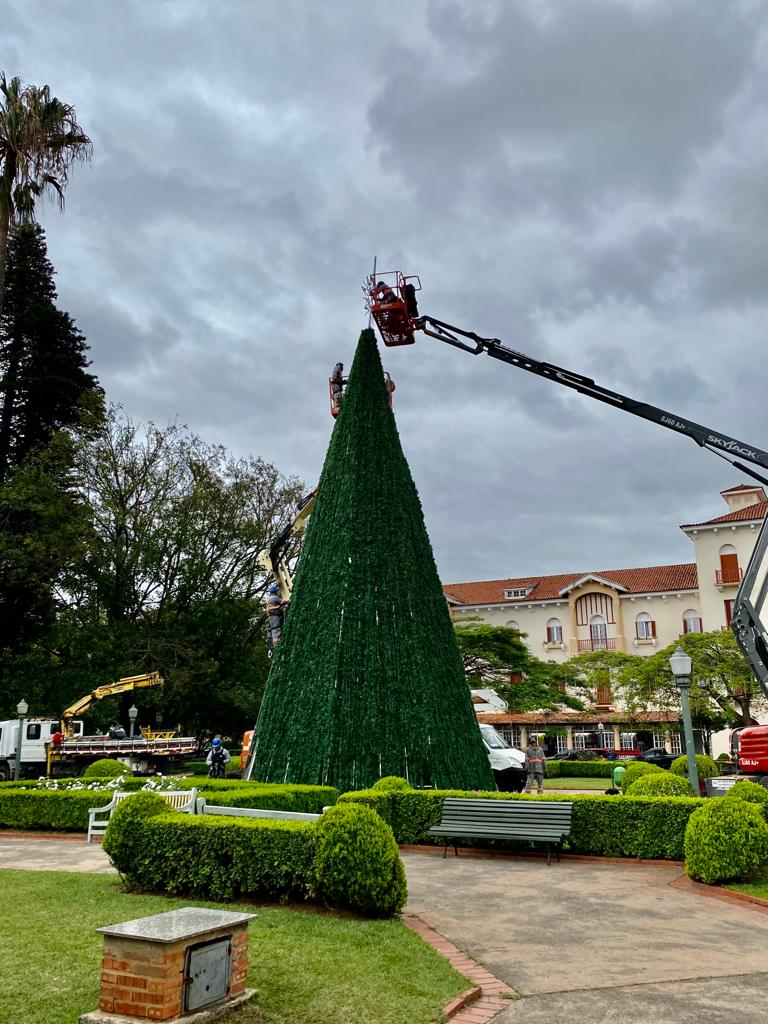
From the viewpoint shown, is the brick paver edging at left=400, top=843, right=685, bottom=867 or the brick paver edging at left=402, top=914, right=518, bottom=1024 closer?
the brick paver edging at left=402, top=914, right=518, bottom=1024

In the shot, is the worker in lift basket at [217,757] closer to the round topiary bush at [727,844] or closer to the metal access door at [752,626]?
the metal access door at [752,626]

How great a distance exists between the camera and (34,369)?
3681 cm

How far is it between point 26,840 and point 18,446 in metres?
25.2

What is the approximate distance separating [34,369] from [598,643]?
37.4 metres

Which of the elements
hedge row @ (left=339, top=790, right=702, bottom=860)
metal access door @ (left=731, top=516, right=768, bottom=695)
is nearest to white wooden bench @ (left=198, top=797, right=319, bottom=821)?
hedge row @ (left=339, top=790, right=702, bottom=860)

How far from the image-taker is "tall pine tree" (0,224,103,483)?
35.8 meters

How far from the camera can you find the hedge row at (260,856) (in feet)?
25.3

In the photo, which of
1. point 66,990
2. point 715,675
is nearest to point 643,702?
point 715,675

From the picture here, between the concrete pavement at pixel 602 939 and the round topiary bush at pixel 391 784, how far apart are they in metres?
1.99

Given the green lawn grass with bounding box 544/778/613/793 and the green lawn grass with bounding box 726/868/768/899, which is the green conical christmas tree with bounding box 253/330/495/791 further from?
the green lawn grass with bounding box 544/778/613/793

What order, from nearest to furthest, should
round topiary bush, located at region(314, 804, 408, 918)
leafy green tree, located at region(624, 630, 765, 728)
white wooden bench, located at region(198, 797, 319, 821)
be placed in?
round topiary bush, located at region(314, 804, 408, 918), white wooden bench, located at region(198, 797, 319, 821), leafy green tree, located at region(624, 630, 765, 728)

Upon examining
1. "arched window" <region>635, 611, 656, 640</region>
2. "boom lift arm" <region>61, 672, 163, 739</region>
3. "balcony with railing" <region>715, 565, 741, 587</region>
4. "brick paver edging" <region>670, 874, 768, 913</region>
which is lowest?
"brick paver edging" <region>670, 874, 768, 913</region>

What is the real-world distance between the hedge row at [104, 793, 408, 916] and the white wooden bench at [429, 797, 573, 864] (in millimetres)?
3818

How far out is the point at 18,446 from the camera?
36.0 m
